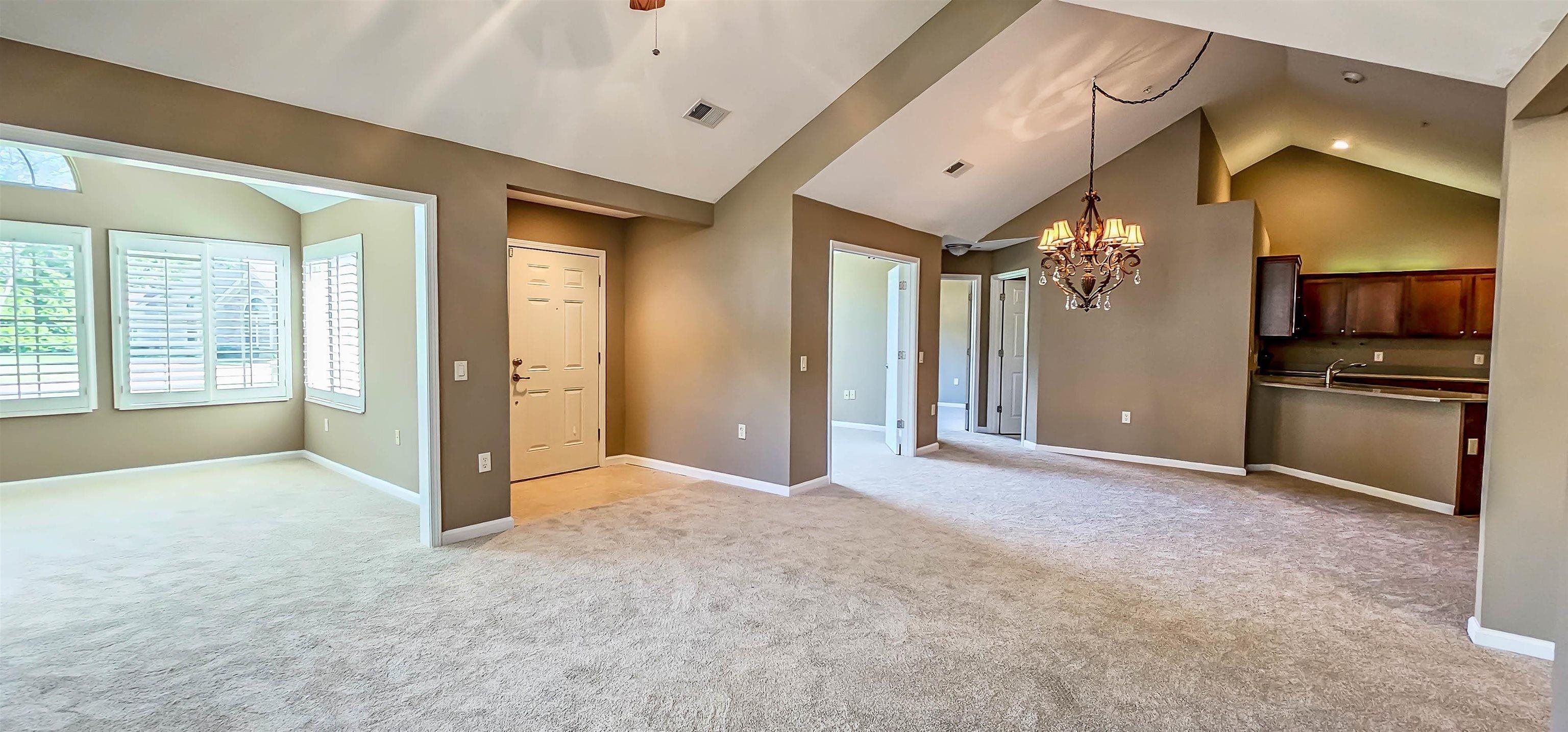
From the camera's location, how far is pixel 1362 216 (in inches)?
292

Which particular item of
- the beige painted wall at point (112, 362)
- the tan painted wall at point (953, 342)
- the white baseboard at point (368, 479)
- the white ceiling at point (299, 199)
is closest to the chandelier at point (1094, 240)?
the tan painted wall at point (953, 342)

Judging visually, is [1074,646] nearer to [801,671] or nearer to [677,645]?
[801,671]

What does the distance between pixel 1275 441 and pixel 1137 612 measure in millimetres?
4561

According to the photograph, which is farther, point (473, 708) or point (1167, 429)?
point (1167, 429)

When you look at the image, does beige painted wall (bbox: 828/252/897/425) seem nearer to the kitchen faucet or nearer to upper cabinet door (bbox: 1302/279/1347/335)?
the kitchen faucet

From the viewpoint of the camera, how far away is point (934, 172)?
5621 mm

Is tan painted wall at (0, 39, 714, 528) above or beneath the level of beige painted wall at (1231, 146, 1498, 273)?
beneath

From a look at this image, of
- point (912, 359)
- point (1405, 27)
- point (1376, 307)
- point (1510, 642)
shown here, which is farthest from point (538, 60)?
point (1376, 307)

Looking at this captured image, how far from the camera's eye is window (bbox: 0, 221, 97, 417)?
5109 millimetres

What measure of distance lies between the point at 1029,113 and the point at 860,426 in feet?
16.5

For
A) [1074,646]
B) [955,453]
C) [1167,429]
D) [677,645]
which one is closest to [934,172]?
[955,453]

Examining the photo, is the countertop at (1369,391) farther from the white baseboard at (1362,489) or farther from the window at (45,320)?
the window at (45,320)

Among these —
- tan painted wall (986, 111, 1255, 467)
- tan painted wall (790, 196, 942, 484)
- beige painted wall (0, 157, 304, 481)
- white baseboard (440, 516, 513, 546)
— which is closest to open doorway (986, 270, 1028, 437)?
tan painted wall (986, 111, 1255, 467)

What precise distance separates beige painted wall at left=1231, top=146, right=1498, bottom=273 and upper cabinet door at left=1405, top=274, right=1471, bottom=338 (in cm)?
41
